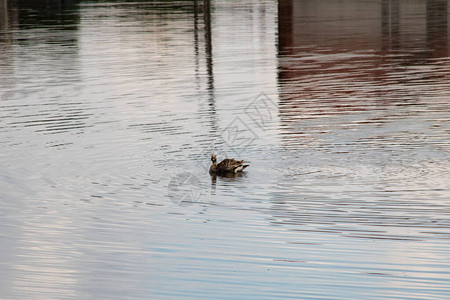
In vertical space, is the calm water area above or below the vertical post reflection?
below

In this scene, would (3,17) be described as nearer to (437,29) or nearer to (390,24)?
(390,24)

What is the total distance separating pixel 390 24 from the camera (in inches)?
2090

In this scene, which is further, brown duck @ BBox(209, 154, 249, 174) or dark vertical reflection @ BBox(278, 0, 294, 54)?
dark vertical reflection @ BBox(278, 0, 294, 54)

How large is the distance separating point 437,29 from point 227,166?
3482 cm

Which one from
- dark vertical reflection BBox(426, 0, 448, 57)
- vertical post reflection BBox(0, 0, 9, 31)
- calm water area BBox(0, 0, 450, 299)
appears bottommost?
calm water area BBox(0, 0, 450, 299)

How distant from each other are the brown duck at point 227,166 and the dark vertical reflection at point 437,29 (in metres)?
20.6

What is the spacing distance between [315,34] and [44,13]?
35.2 meters

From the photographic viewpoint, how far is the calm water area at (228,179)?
978cm

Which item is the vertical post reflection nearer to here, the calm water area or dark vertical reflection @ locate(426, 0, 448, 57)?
dark vertical reflection @ locate(426, 0, 448, 57)

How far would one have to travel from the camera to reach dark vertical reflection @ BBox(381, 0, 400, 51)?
130ft

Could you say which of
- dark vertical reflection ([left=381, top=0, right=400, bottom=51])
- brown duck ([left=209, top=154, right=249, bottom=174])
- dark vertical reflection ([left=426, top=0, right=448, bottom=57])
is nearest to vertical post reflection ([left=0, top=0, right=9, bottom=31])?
dark vertical reflection ([left=381, top=0, right=400, bottom=51])

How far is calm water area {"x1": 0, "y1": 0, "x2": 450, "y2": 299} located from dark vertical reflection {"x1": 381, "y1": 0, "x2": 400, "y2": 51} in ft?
16.4

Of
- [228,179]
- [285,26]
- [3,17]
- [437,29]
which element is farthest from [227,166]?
[3,17]

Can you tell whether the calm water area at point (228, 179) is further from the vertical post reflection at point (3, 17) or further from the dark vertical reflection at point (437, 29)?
the vertical post reflection at point (3, 17)
